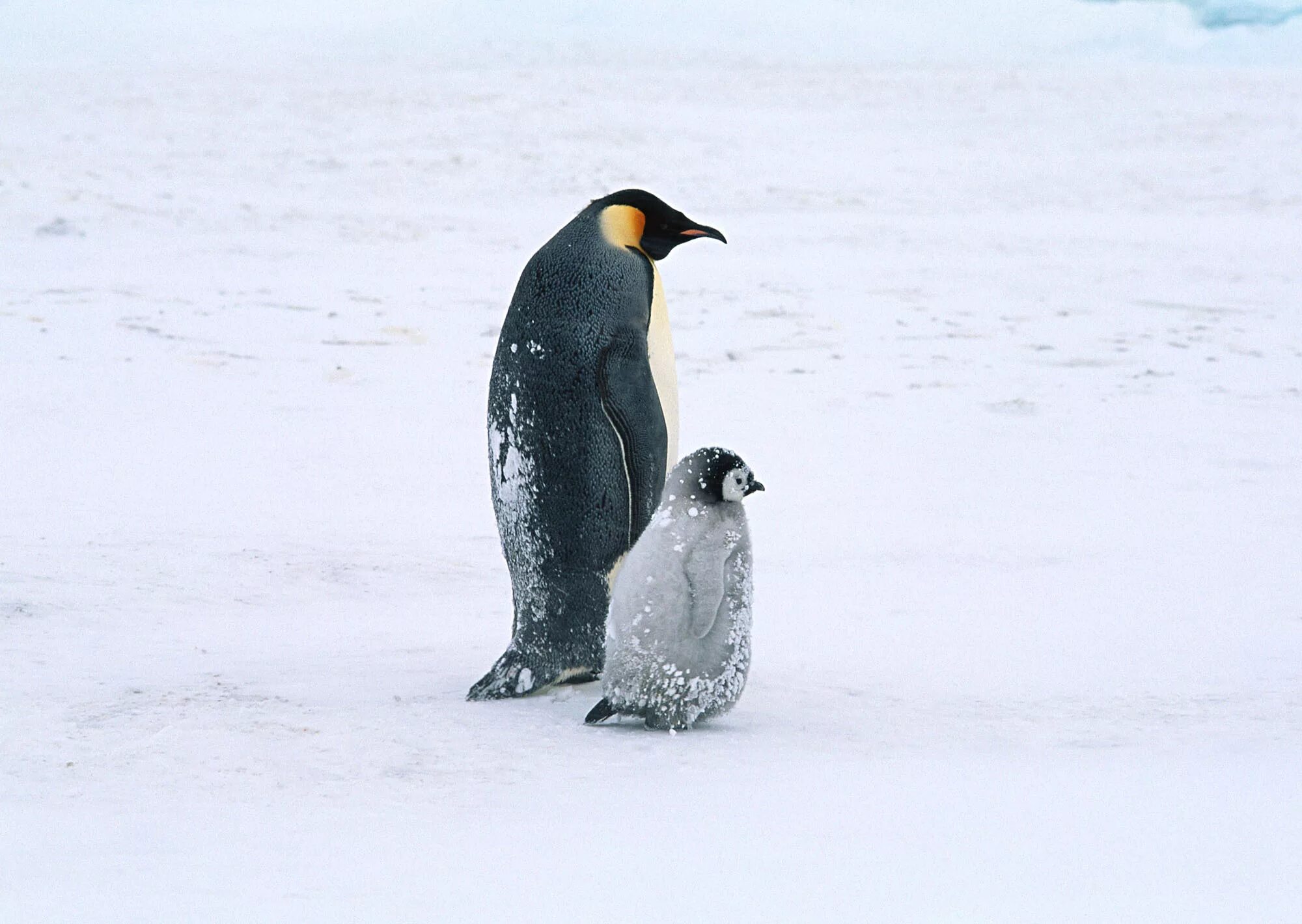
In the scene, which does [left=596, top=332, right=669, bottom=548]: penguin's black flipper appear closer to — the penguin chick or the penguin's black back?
the penguin's black back

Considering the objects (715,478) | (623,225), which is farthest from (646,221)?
(715,478)

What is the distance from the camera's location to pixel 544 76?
2375cm

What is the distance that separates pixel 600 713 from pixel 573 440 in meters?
0.65

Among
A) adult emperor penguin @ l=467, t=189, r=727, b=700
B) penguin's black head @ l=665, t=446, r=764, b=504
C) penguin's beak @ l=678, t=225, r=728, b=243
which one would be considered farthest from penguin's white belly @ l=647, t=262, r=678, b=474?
penguin's black head @ l=665, t=446, r=764, b=504

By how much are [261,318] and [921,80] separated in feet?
55.4

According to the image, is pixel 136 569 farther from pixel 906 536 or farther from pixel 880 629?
pixel 906 536

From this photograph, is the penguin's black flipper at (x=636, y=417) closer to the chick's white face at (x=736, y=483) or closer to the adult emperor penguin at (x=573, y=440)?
the adult emperor penguin at (x=573, y=440)

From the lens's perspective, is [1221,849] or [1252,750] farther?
[1252,750]

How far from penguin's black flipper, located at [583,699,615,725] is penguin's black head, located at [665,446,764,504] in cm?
48

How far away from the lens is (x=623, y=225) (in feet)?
12.7

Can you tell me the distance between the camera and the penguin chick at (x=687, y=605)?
3.31 meters

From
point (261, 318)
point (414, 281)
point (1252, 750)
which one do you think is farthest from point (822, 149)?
point (1252, 750)

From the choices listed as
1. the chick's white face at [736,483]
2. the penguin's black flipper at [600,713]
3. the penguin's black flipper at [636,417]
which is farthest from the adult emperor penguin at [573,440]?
the chick's white face at [736,483]

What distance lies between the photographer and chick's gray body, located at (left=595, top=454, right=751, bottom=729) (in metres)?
3.31
